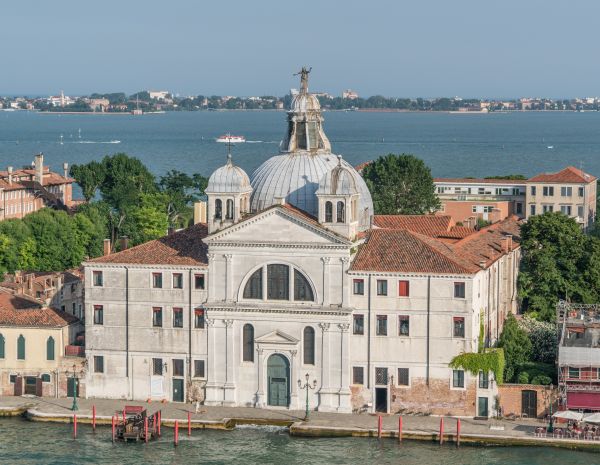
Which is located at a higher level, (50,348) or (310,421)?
(50,348)

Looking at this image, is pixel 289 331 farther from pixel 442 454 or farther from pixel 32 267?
pixel 32 267

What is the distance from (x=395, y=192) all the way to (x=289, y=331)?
38977 mm

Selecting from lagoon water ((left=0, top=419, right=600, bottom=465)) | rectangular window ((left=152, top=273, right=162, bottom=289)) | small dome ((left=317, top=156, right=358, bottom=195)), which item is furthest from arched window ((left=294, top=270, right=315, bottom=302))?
rectangular window ((left=152, top=273, right=162, bottom=289))

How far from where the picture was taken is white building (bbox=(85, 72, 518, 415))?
57844 mm

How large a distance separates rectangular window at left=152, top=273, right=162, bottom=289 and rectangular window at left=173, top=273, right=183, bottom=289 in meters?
0.59

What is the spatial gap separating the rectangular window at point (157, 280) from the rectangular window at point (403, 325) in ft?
33.0

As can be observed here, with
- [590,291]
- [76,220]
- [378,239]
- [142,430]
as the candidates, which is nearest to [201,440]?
[142,430]

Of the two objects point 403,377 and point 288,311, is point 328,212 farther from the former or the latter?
point 403,377

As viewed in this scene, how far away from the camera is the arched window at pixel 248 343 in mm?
59594

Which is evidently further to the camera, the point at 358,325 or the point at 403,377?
the point at 358,325

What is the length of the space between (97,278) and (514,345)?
17.8 m

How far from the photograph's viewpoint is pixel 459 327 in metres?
57.7

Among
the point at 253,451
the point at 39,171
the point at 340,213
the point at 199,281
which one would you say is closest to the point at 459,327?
the point at 340,213

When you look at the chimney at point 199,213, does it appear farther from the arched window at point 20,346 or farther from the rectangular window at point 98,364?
the arched window at point 20,346
